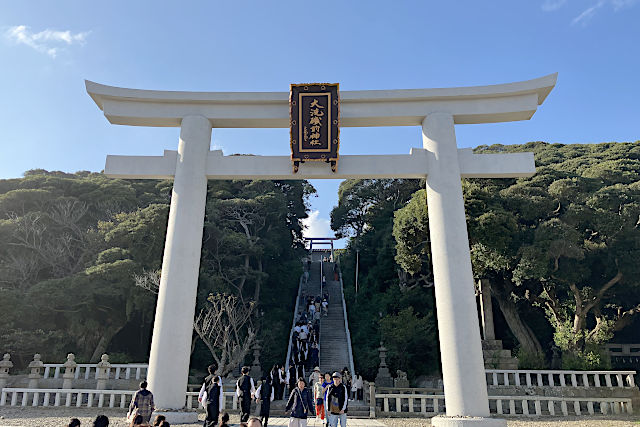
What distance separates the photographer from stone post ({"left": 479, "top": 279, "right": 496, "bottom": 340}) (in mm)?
16438

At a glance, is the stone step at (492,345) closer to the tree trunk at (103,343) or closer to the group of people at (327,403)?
the group of people at (327,403)

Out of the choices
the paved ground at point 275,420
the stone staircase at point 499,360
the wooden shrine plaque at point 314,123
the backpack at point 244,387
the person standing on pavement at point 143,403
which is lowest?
the paved ground at point 275,420

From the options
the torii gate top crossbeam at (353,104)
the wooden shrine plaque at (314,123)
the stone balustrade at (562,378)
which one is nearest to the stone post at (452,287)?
the torii gate top crossbeam at (353,104)

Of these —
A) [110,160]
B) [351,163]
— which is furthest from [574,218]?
[110,160]

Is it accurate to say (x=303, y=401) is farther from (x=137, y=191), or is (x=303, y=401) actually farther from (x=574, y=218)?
(x=137, y=191)

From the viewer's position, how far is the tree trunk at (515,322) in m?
16.2

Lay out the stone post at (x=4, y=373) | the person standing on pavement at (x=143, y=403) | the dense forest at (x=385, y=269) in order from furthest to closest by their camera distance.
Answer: the dense forest at (x=385, y=269)
the stone post at (x=4, y=373)
the person standing on pavement at (x=143, y=403)

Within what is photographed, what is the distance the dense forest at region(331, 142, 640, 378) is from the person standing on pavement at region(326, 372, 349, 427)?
9715mm

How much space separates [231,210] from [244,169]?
46.4 ft

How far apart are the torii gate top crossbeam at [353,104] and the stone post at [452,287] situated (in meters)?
0.45

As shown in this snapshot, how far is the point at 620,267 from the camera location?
14.8m

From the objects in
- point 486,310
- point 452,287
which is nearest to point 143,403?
point 452,287

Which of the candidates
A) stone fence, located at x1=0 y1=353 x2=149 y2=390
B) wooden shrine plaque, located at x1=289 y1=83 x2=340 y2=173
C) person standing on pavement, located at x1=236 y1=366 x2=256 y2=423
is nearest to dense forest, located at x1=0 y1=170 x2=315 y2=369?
stone fence, located at x1=0 y1=353 x2=149 y2=390

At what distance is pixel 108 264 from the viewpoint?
15.7 m
